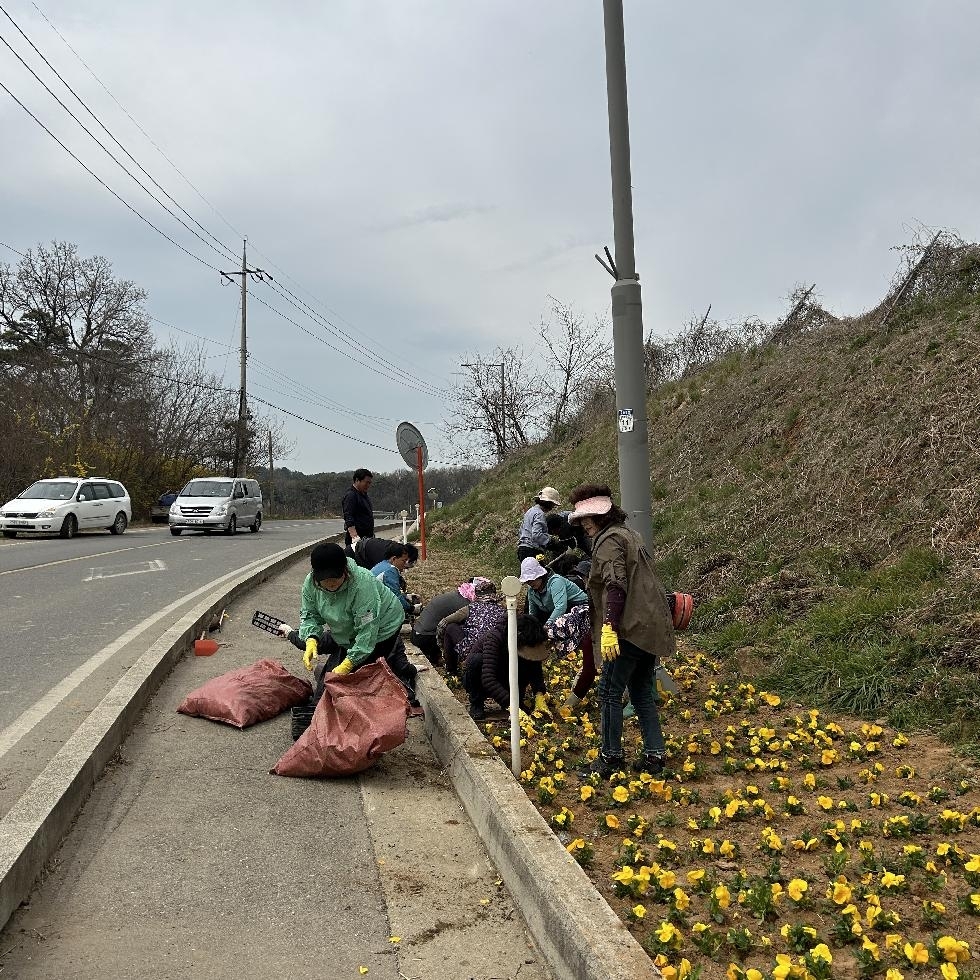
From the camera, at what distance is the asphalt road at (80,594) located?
25.5ft

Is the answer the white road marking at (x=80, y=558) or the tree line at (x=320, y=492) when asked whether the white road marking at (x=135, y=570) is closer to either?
the white road marking at (x=80, y=558)

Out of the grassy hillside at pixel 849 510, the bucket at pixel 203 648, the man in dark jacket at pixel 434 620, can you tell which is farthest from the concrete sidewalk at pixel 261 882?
the grassy hillside at pixel 849 510

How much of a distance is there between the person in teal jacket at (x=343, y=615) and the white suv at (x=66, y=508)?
1973 centimetres

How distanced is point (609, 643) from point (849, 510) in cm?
451

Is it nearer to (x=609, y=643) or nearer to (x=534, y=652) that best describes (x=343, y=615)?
→ (x=534, y=652)

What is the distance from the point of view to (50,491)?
24875 mm

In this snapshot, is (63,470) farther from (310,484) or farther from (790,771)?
(310,484)

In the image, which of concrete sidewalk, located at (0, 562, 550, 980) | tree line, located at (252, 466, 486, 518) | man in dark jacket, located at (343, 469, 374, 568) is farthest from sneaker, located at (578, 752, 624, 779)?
tree line, located at (252, 466, 486, 518)

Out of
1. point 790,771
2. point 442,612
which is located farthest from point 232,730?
point 790,771

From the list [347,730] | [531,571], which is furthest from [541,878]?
[531,571]

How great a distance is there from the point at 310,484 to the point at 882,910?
77.9 metres

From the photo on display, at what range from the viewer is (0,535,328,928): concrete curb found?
3695 millimetres

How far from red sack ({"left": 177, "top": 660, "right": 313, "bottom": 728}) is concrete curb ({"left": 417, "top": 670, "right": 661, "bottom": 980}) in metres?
1.53

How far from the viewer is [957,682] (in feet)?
17.9
